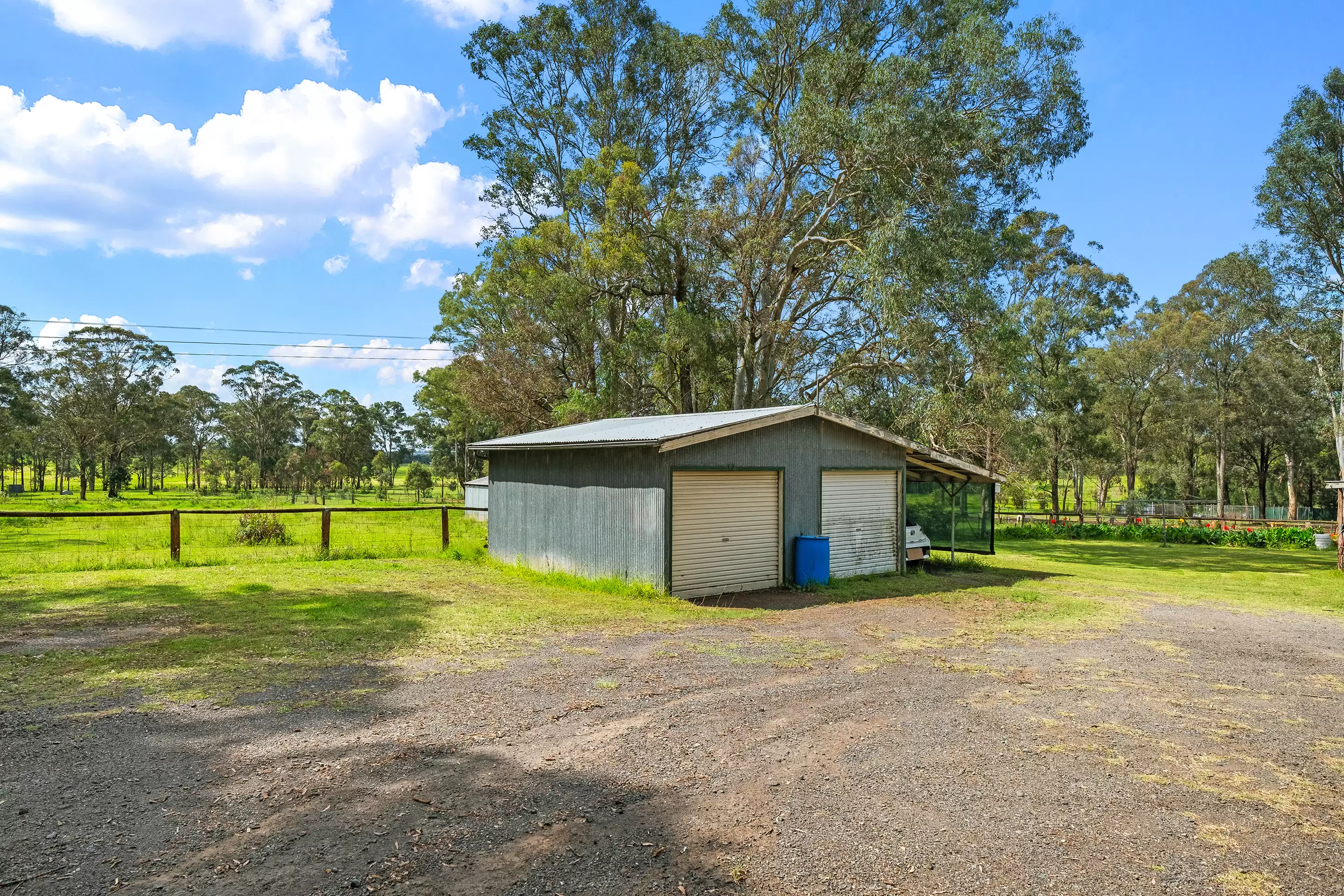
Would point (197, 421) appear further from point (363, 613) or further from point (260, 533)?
point (363, 613)

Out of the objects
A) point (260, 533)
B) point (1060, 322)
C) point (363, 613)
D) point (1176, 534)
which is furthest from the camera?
point (1060, 322)

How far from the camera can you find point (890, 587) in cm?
1236

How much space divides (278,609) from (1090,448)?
38.9m

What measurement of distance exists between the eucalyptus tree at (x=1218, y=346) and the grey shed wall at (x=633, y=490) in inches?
1303

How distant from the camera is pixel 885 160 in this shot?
17984 millimetres

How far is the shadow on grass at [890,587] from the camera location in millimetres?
10734

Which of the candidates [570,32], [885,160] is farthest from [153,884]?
[570,32]

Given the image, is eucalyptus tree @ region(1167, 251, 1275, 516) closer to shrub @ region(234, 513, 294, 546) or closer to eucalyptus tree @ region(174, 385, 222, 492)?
shrub @ region(234, 513, 294, 546)

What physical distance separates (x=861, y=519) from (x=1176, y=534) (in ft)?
58.5

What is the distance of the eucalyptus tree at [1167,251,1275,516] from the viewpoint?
36.7 m

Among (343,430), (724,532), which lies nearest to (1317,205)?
(724,532)

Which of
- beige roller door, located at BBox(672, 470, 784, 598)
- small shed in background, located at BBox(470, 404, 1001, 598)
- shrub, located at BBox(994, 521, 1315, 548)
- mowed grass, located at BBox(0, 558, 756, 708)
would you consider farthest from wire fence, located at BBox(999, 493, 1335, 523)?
mowed grass, located at BBox(0, 558, 756, 708)

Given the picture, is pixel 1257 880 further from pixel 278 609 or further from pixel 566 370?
pixel 566 370

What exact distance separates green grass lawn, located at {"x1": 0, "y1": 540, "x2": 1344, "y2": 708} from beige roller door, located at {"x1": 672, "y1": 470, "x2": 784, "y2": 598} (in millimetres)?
819
